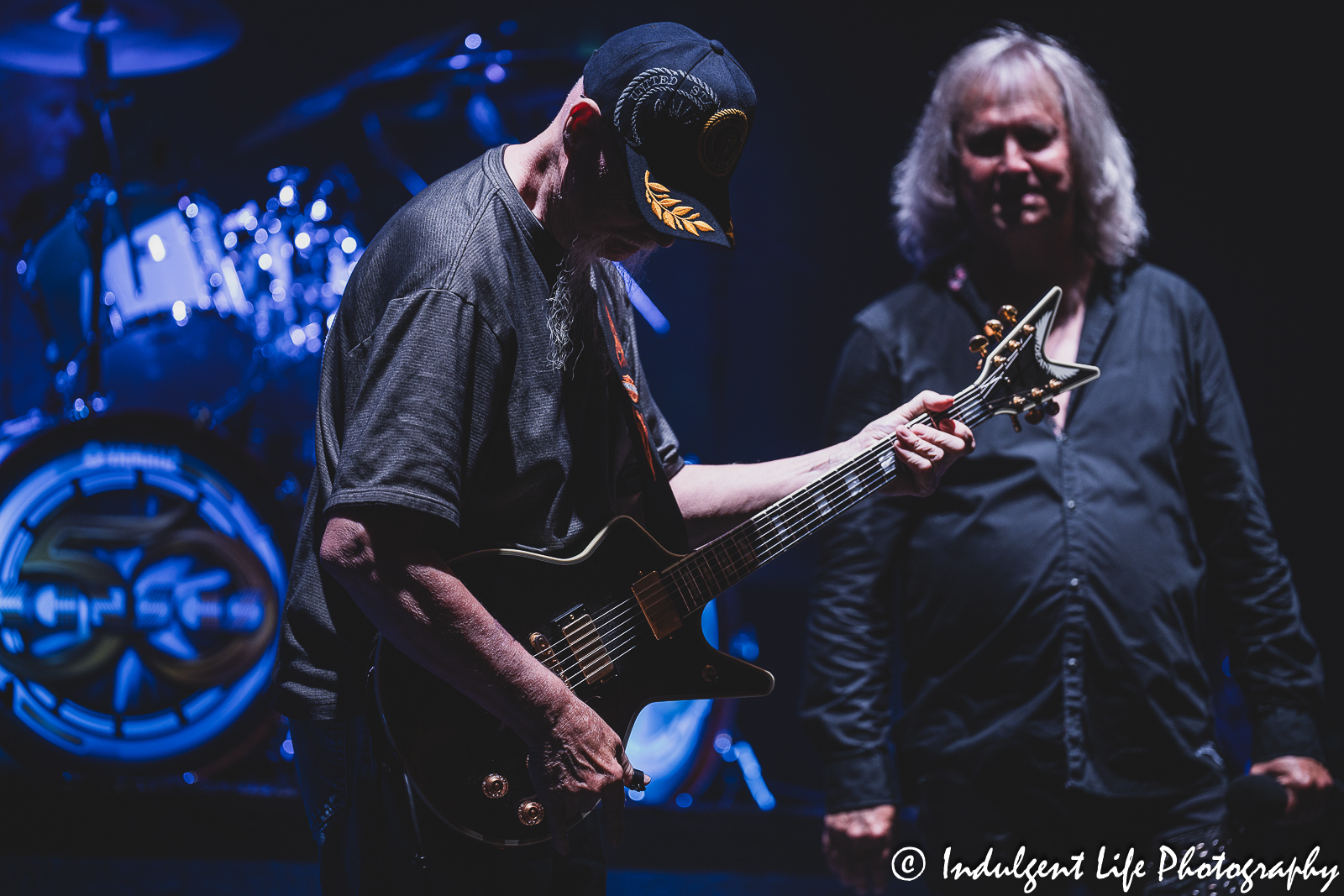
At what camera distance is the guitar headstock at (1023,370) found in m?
2.00

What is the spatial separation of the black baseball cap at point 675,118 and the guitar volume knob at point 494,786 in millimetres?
765

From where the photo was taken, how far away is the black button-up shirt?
210 cm

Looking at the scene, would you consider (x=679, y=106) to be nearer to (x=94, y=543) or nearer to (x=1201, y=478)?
(x=1201, y=478)

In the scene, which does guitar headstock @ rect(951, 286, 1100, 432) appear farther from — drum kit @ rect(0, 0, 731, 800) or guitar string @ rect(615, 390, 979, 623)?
drum kit @ rect(0, 0, 731, 800)

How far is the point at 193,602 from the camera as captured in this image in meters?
3.36

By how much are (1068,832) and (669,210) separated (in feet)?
4.74

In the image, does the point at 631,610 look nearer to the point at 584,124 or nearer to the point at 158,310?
the point at 584,124

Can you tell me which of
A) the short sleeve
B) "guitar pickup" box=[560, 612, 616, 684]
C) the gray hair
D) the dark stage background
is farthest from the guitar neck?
Answer: the dark stage background

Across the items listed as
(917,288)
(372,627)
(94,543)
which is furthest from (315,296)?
(372,627)

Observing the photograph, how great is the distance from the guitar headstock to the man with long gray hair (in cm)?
21

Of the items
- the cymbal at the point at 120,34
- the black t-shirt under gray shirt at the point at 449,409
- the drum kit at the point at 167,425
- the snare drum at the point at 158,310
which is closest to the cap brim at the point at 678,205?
the black t-shirt under gray shirt at the point at 449,409

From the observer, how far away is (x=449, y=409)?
1325 millimetres

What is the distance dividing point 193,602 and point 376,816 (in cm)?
223

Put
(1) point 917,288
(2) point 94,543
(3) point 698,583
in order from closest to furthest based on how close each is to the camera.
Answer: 1. (3) point 698,583
2. (1) point 917,288
3. (2) point 94,543
